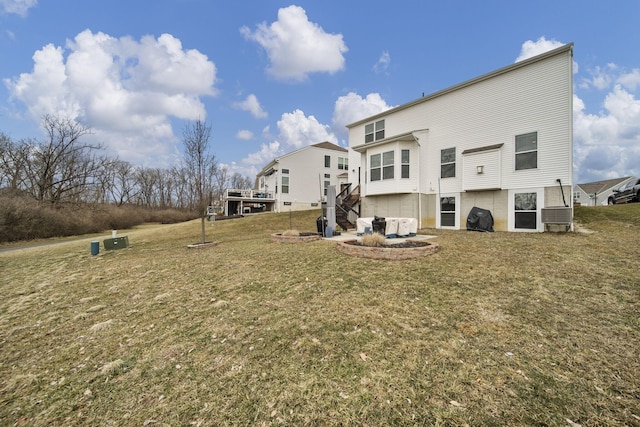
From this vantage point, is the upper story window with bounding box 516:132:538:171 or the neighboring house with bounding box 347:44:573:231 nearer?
the neighboring house with bounding box 347:44:573:231

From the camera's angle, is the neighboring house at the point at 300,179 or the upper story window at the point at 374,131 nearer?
the upper story window at the point at 374,131

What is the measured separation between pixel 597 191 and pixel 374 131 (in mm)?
44974

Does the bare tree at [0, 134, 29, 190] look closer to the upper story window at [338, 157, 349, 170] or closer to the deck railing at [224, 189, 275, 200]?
the deck railing at [224, 189, 275, 200]

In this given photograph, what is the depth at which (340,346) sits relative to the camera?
3.25 m

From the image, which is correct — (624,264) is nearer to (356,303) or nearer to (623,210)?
(356,303)

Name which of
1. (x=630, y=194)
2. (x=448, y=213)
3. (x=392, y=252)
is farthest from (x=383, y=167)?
(x=630, y=194)

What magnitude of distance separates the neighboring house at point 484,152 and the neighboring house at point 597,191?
36994mm

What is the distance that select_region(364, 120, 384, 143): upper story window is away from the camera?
1667 centimetres

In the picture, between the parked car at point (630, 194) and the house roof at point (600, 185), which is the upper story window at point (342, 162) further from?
the house roof at point (600, 185)

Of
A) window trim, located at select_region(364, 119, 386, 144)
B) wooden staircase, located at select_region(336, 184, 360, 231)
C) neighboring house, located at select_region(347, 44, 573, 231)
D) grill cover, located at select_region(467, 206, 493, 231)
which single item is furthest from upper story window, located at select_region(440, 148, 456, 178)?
wooden staircase, located at select_region(336, 184, 360, 231)

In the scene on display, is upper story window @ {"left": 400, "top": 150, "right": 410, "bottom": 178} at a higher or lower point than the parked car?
higher

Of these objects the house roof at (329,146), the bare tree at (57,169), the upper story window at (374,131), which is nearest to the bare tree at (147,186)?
the bare tree at (57,169)

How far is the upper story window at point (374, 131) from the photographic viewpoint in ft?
54.7

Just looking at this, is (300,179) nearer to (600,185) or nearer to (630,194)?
(630,194)
